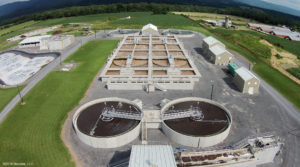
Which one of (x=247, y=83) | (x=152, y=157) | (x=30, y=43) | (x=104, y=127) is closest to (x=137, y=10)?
(x=30, y=43)

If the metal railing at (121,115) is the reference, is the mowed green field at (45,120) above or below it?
below

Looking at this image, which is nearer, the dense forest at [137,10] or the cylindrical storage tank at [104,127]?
the cylindrical storage tank at [104,127]

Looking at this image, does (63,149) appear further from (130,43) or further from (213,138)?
(130,43)

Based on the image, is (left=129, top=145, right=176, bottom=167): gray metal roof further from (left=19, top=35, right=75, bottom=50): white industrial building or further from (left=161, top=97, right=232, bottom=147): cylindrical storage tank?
(left=19, top=35, right=75, bottom=50): white industrial building

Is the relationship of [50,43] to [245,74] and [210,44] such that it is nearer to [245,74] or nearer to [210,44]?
[210,44]

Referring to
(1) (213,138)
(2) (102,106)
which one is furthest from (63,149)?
(1) (213,138)

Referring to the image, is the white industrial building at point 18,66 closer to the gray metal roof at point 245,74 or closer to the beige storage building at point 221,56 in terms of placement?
the beige storage building at point 221,56

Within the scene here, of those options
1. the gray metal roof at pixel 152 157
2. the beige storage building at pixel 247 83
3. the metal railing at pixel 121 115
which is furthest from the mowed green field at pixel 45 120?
the beige storage building at pixel 247 83
